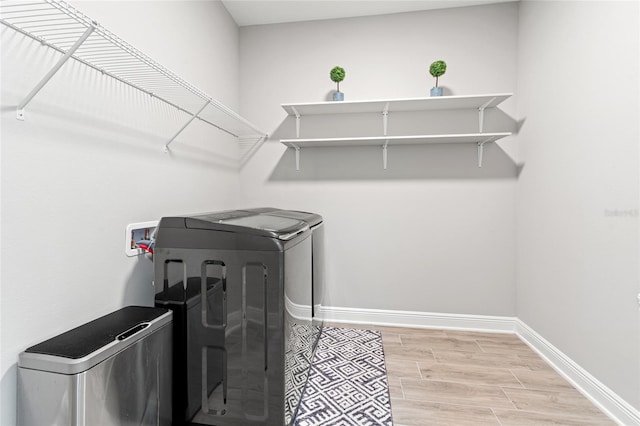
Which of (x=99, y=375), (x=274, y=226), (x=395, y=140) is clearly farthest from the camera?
(x=395, y=140)

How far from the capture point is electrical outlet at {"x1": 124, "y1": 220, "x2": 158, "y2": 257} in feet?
4.35

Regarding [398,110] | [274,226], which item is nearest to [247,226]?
[274,226]

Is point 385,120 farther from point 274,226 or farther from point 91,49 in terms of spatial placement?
A: point 91,49

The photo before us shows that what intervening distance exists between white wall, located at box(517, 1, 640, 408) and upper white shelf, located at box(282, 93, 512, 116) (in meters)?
0.30

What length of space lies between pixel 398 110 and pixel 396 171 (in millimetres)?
479

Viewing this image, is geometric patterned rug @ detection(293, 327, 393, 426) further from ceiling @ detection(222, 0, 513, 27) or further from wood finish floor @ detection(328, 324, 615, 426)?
ceiling @ detection(222, 0, 513, 27)

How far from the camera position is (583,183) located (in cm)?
160

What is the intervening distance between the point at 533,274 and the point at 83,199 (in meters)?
2.59

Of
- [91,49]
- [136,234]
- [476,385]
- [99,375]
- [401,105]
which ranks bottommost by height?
[476,385]

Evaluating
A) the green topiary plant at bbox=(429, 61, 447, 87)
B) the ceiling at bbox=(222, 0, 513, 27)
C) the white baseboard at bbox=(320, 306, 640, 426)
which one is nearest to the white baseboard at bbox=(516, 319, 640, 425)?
the white baseboard at bbox=(320, 306, 640, 426)

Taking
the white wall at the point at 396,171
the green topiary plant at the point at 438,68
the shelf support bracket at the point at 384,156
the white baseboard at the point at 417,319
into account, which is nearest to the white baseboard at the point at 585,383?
the white baseboard at the point at 417,319

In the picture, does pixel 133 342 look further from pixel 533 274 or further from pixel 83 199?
pixel 533 274

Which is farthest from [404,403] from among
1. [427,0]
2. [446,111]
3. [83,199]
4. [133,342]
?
[427,0]

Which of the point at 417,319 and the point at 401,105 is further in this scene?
the point at 417,319
